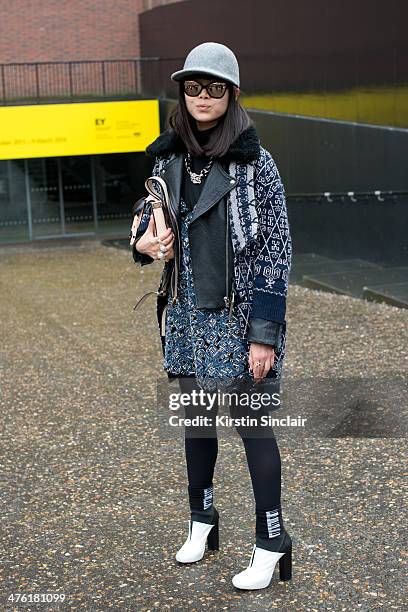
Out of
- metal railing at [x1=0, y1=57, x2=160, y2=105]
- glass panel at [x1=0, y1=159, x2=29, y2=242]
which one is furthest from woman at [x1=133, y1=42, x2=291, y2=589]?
metal railing at [x1=0, y1=57, x2=160, y2=105]

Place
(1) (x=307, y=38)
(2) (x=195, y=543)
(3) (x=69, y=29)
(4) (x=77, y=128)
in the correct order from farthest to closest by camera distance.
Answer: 1. (3) (x=69, y=29)
2. (4) (x=77, y=128)
3. (1) (x=307, y=38)
4. (2) (x=195, y=543)

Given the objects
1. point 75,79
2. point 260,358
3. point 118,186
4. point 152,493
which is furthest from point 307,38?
point 260,358

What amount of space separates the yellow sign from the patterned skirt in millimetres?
15654

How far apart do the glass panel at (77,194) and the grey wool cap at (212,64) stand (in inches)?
663

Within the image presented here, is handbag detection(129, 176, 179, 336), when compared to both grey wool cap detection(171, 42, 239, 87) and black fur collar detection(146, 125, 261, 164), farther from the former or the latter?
grey wool cap detection(171, 42, 239, 87)

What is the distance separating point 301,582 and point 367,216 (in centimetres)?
899

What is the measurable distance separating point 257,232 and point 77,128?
52.7ft

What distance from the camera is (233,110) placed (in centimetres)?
318

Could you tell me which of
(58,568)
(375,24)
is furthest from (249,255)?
(375,24)

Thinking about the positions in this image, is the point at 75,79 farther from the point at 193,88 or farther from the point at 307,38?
the point at 193,88

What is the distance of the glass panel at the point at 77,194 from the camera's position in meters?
19.8

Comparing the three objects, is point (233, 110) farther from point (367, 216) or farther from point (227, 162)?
point (367, 216)

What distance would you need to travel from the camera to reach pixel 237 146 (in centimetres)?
313

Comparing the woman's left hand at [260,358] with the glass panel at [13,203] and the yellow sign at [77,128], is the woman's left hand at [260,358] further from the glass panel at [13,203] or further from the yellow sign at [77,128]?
the glass panel at [13,203]
